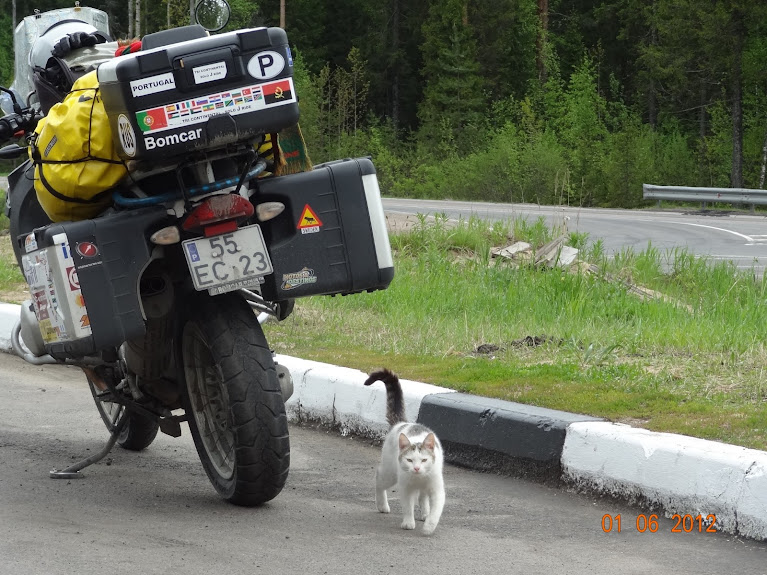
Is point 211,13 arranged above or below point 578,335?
above

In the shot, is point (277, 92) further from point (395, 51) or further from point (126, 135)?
point (395, 51)

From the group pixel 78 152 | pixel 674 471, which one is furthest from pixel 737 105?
pixel 78 152

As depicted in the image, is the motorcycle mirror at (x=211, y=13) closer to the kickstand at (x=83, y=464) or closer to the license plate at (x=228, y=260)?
the license plate at (x=228, y=260)

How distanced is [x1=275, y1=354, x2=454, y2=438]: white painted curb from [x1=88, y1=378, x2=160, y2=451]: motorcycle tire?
3.02 feet

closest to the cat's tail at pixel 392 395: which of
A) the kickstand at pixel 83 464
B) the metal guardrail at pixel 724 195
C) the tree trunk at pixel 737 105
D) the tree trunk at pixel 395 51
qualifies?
the kickstand at pixel 83 464

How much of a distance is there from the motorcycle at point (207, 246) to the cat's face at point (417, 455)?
1.61 ft

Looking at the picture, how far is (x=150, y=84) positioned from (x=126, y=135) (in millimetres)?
214

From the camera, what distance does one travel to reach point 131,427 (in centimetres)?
586

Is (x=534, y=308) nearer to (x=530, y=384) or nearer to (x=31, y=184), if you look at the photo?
(x=530, y=384)

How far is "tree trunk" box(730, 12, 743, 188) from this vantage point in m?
39.9

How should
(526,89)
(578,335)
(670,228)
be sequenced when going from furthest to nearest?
(526,89)
(670,228)
(578,335)

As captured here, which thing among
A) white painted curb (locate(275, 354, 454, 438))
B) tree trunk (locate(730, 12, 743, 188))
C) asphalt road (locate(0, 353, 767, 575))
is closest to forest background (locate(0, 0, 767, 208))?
tree trunk (locate(730, 12, 743, 188))

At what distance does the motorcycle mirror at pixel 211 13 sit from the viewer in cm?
545

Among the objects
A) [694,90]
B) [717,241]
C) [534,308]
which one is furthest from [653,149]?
[534,308]
